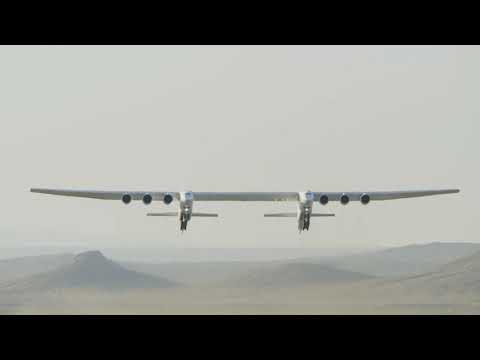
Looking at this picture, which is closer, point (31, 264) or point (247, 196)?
point (247, 196)

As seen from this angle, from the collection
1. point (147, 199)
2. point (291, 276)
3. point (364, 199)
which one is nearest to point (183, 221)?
point (147, 199)

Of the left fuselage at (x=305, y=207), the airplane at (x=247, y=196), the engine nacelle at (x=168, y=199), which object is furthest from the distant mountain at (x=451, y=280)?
the engine nacelle at (x=168, y=199)

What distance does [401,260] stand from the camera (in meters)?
130

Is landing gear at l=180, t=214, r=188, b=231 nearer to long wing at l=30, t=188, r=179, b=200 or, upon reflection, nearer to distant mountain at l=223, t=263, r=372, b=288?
long wing at l=30, t=188, r=179, b=200

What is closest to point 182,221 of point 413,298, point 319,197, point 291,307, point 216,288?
point 319,197

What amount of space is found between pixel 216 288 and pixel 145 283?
887 centimetres

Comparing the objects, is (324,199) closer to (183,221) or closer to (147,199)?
(183,221)

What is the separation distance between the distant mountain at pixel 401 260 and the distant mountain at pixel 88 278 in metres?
25.9

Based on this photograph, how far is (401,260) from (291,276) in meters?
39.1

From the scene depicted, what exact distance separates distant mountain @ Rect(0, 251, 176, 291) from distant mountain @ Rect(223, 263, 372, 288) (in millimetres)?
9454

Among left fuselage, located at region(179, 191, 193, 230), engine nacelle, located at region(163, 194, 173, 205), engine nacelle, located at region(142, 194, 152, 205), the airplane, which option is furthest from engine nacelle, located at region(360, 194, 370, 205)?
engine nacelle, located at region(142, 194, 152, 205)

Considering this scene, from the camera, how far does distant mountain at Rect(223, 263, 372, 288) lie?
303 ft

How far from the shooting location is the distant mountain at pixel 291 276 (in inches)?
3639
